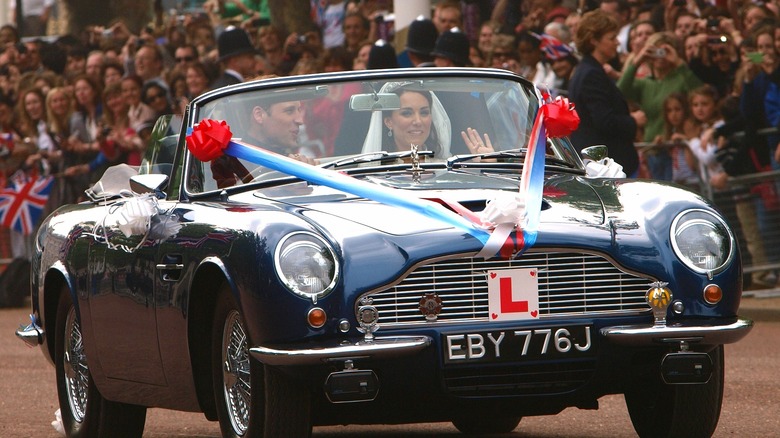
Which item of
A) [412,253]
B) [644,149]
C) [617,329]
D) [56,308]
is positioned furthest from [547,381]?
[644,149]

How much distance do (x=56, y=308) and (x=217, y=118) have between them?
5.60ft

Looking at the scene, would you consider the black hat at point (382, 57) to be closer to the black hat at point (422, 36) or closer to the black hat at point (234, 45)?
the black hat at point (422, 36)

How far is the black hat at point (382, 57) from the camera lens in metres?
14.0

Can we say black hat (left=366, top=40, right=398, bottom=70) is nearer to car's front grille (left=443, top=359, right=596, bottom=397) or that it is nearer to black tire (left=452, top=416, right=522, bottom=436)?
black tire (left=452, top=416, right=522, bottom=436)

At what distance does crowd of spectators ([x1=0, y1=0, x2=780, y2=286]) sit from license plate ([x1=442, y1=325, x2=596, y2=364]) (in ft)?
22.3

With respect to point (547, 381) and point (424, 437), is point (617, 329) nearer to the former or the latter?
point (547, 381)

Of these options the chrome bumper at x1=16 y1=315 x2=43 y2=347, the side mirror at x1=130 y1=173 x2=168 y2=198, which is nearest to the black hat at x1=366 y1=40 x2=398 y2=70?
the chrome bumper at x1=16 y1=315 x2=43 y2=347

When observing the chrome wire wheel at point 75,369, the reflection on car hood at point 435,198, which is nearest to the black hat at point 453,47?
the chrome wire wheel at point 75,369

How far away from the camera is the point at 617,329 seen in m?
5.61

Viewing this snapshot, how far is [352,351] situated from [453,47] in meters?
8.46

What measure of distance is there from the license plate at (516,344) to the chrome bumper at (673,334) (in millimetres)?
104

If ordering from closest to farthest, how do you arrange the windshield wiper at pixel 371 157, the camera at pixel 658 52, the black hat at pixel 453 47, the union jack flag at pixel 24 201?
the windshield wiper at pixel 371 157, the camera at pixel 658 52, the black hat at pixel 453 47, the union jack flag at pixel 24 201

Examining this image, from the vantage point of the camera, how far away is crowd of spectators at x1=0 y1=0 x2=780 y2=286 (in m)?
13.3

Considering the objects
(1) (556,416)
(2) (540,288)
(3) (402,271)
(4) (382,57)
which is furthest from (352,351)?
(4) (382,57)
